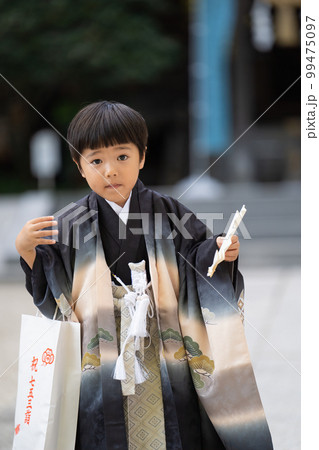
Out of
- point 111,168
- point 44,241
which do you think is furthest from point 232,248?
point 44,241

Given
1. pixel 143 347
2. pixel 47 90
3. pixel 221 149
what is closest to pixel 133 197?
pixel 143 347

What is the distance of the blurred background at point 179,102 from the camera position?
29.8ft

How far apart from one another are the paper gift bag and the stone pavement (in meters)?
0.69

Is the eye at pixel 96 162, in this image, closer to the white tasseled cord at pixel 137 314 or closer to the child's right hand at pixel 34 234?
the child's right hand at pixel 34 234

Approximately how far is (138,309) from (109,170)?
441mm

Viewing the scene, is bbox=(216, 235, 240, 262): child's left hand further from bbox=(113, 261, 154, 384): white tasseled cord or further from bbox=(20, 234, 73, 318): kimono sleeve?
bbox=(20, 234, 73, 318): kimono sleeve

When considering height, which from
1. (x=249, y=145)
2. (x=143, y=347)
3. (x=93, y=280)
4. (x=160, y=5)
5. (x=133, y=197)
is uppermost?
(x=160, y=5)

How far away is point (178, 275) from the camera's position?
2.05 meters

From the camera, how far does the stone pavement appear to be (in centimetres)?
303

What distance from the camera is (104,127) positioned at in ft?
6.30

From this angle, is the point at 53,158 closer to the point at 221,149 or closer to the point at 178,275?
the point at 221,149

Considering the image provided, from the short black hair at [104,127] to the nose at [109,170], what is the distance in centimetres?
6

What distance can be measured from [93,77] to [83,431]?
452 inches

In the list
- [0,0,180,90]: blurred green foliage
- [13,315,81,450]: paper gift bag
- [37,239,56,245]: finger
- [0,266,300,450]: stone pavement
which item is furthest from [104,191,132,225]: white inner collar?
[0,0,180,90]: blurred green foliage
